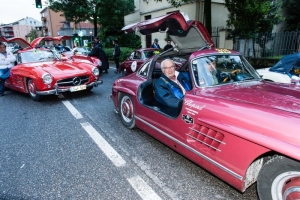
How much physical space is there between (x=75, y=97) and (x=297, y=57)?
20.2 ft

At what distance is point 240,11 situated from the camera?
943cm

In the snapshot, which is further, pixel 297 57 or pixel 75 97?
pixel 75 97

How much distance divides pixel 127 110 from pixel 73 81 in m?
2.71

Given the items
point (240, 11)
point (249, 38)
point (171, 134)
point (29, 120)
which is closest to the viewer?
point (171, 134)

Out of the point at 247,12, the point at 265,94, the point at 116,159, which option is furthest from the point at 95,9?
the point at 265,94

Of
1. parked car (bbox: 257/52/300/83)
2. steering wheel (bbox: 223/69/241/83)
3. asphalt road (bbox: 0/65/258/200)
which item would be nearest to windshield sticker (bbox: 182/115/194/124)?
asphalt road (bbox: 0/65/258/200)

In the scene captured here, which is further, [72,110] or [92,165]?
[72,110]

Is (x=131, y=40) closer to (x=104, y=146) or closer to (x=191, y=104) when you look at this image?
(x=104, y=146)

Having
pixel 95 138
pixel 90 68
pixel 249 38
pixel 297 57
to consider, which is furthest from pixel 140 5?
pixel 95 138

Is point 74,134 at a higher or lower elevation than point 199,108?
lower

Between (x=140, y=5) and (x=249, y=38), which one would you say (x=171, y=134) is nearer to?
(x=249, y=38)

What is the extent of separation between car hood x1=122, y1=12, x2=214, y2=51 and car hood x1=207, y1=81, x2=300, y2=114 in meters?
1.55

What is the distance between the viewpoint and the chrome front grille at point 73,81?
5746 millimetres

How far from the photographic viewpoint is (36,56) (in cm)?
683
